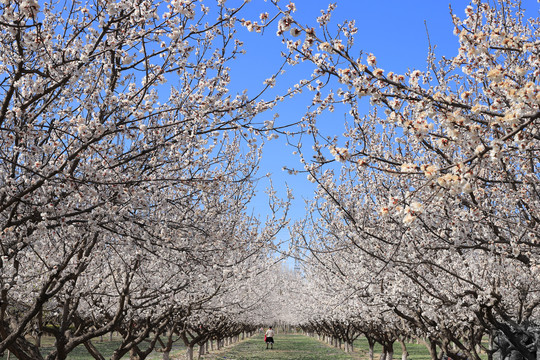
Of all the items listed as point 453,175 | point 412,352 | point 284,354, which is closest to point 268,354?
point 284,354

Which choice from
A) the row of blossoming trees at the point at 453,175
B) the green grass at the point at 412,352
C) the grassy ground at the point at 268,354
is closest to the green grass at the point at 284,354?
the grassy ground at the point at 268,354

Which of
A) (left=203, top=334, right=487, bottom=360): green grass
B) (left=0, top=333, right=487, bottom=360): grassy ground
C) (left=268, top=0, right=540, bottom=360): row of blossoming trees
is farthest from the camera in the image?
(left=203, top=334, right=487, bottom=360): green grass

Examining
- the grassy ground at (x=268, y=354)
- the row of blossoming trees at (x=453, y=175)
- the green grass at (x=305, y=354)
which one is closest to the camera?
the row of blossoming trees at (x=453, y=175)

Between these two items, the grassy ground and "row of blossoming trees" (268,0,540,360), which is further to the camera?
the grassy ground

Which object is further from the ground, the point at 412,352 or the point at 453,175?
the point at 453,175

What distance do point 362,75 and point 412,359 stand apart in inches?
1081

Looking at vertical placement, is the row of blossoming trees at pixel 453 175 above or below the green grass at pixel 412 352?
above

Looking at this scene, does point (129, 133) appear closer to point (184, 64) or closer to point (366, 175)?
point (184, 64)

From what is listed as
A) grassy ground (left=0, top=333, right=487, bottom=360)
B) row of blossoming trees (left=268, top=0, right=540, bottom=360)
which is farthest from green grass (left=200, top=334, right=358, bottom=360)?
row of blossoming trees (left=268, top=0, right=540, bottom=360)

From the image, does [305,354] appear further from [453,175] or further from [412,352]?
[453,175]

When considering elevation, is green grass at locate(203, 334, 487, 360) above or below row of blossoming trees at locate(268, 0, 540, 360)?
below

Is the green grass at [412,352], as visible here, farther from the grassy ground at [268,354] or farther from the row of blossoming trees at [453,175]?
the row of blossoming trees at [453,175]

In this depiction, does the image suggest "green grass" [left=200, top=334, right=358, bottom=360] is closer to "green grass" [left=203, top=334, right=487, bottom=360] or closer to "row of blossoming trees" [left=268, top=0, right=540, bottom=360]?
"green grass" [left=203, top=334, right=487, bottom=360]

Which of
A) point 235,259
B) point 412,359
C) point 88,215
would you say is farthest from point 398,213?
point 412,359
